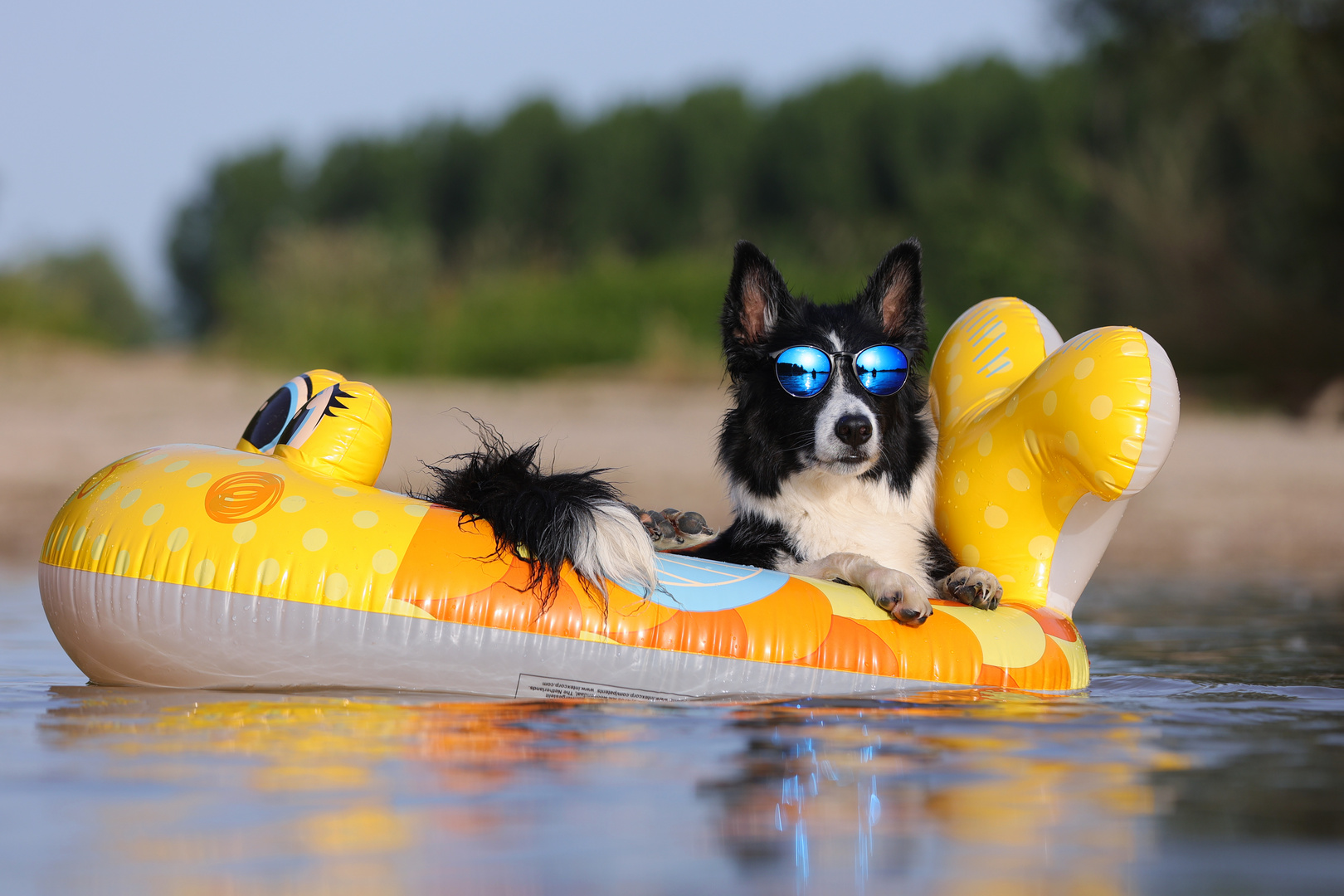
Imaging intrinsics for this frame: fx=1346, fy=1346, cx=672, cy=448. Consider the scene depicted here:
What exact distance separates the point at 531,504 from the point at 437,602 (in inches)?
16.2

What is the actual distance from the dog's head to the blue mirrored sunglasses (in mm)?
19

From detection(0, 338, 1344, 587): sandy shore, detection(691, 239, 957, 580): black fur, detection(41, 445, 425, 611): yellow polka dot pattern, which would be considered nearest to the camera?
detection(41, 445, 425, 611): yellow polka dot pattern

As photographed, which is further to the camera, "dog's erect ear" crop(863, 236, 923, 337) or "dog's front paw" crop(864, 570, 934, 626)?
"dog's erect ear" crop(863, 236, 923, 337)

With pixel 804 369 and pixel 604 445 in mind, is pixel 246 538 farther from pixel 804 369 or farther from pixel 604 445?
pixel 604 445

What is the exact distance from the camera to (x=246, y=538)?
4.06 metres

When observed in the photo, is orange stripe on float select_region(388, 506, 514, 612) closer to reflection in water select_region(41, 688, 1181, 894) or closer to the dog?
reflection in water select_region(41, 688, 1181, 894)

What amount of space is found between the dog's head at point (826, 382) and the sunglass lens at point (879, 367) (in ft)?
0.09

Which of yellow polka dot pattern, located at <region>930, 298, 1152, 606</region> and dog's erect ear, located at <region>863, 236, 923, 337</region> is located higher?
dog's erect ear, located at <region>863, 236, 923, 337</region>

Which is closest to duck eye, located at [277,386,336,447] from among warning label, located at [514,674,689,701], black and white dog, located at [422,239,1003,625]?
black and white dog, located at [422,239,1003,625]

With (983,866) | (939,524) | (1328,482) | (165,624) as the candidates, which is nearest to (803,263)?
(1328,482)

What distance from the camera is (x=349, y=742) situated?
346 centimetres

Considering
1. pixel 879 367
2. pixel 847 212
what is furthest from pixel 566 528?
pixel 847 212

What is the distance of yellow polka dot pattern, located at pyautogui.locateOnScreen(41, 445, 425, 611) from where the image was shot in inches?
159

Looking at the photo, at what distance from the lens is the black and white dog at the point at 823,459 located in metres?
4.32
